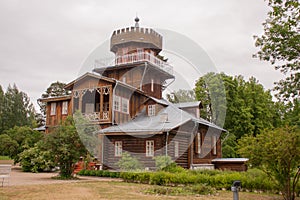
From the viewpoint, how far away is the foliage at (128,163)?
18.5m

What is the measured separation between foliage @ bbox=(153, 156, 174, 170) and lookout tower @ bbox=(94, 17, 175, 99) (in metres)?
8.63

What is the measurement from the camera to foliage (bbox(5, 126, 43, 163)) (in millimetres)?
23391

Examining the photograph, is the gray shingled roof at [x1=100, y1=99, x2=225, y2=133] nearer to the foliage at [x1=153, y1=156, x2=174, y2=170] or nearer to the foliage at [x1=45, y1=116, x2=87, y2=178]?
the foliage at [x1=153, y1=156, x2=174, y2=170]

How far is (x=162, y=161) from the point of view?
18.3 meters

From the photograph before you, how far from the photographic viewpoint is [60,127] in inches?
659

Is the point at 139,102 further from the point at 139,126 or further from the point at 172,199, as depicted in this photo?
the point at 172,199

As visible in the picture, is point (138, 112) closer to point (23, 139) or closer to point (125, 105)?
point (125, 105)

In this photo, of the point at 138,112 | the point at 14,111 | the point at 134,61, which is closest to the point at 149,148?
the point at 138,112

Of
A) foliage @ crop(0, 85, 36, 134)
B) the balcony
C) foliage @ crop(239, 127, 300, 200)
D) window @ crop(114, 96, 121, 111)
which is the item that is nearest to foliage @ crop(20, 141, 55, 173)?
window @ crop(114, 96, 121, 111)

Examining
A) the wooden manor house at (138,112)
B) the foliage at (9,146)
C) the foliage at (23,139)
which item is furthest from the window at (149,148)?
the foliage at (9,146)

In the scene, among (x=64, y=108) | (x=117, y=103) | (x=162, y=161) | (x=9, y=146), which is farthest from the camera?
(x=64, y=108)

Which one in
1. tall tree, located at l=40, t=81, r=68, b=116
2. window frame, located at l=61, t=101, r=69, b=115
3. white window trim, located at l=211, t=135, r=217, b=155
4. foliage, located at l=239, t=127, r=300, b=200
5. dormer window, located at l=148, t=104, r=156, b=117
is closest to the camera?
foliage, located at l=239, t=127, r=300, b=200

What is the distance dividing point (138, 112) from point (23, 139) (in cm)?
968

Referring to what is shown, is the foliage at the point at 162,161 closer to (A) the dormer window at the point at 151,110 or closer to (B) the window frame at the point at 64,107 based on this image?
(A) the dormer window at the point at 151,110
